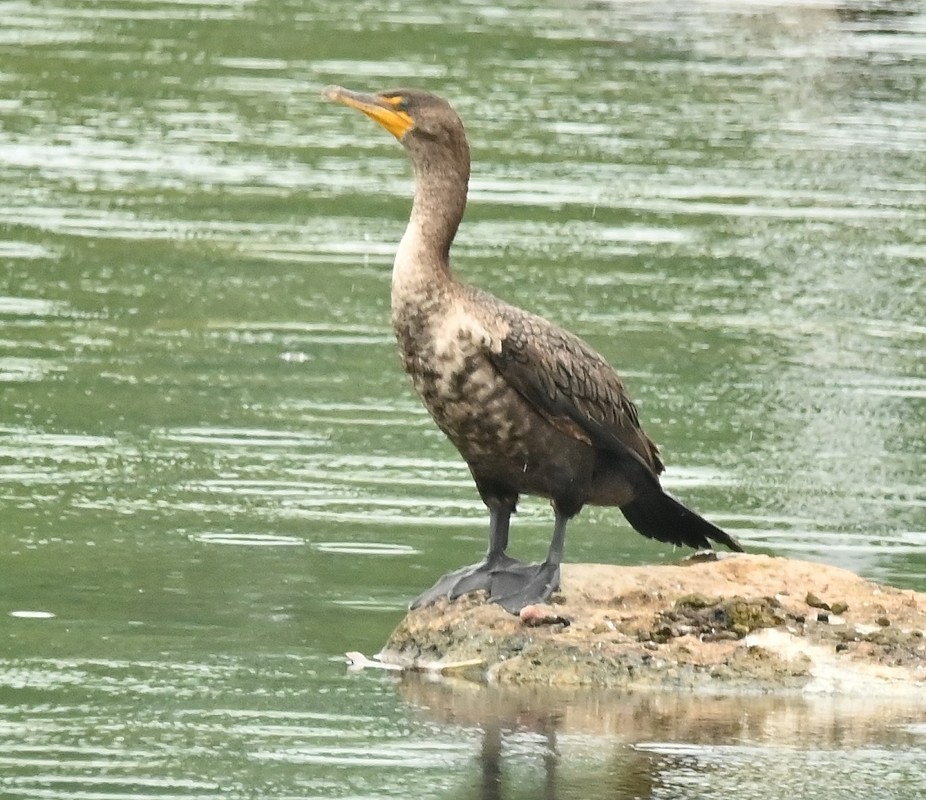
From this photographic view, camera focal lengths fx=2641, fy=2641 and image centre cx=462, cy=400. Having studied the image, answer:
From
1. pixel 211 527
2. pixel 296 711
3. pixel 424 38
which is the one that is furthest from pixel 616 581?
pixel 424 38

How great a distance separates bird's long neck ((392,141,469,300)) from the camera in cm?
709

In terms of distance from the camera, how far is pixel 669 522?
25.5ft

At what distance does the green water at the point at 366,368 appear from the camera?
6578mm

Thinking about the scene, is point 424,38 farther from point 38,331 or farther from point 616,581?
point 616,581

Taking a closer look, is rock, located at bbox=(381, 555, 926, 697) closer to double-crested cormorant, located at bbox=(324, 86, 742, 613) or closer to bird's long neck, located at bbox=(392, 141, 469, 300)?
double-crested cormorant, located at bbox=(324, 86, 742, 613)

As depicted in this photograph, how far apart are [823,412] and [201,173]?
5.47m

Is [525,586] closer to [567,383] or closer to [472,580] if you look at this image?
[472,580]

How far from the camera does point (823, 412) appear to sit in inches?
421

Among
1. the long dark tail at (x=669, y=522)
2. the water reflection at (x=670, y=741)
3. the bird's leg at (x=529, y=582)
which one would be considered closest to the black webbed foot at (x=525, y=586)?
the bird's leg at (x=529, y=582)

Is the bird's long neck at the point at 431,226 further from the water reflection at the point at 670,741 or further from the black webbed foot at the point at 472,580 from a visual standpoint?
the water reflection at the point at 670,741

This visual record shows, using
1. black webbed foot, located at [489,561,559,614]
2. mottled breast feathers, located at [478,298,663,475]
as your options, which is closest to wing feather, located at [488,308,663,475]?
mottled breast feathers, located at [478,298,663,475]

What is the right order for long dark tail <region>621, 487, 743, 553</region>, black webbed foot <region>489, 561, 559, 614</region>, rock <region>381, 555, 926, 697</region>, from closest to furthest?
rock <region>381, 555, 926, 697</region>
black webbed foot <region>489, 561, 559, 614</region>
long dark tail <region>621, 487, 743, 553</region>

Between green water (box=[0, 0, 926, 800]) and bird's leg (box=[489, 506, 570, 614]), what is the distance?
40 cm

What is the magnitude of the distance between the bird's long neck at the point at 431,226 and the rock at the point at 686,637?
0.91 m
